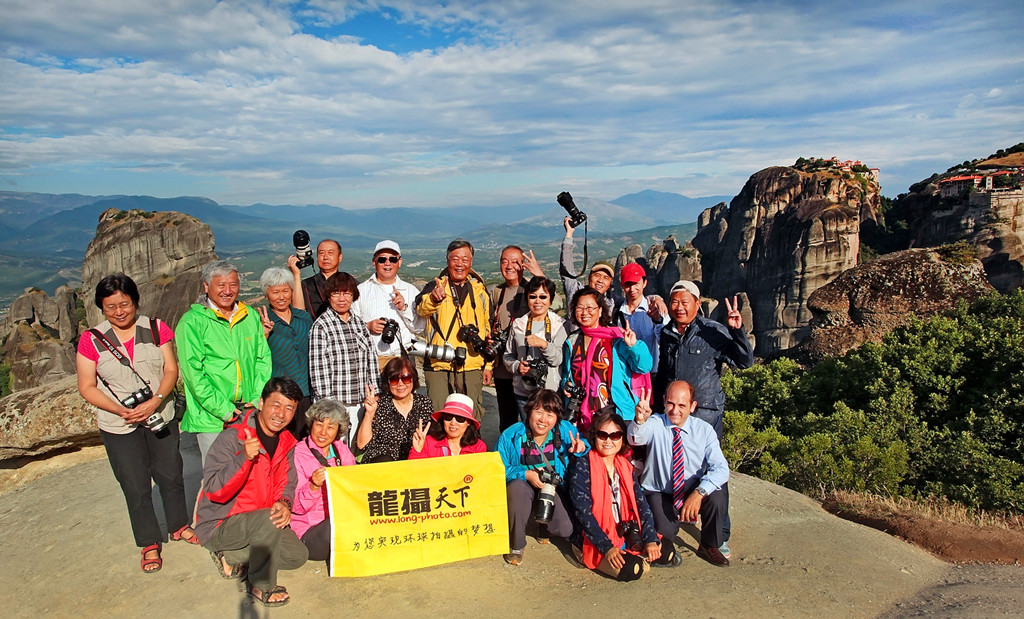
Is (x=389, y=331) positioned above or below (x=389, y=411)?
above

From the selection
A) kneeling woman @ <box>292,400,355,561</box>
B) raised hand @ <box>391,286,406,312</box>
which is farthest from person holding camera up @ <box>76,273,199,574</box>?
raised hand @ <box>391,286,406,312</box>

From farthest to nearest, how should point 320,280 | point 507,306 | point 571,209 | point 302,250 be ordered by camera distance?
point 571,209, point 320,280, point 507,306, point 302,250

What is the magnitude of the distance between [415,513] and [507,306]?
109 inches

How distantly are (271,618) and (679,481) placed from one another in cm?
A: 388

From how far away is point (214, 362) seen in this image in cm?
568

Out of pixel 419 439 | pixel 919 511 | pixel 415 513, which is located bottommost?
pixel 919 511

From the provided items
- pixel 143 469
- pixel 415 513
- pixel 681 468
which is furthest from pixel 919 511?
pixel 143 469

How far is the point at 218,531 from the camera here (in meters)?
5.11

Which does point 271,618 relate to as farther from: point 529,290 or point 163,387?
point 529,290

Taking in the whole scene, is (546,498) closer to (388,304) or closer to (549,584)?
(549,584)

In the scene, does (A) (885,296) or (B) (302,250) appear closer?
(B) (302,250)

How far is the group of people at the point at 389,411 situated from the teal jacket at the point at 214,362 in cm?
2

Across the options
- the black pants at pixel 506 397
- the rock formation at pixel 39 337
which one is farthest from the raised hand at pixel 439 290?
the rock formation at pixel 39 337

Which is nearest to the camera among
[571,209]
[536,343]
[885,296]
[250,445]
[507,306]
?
[250,445]
